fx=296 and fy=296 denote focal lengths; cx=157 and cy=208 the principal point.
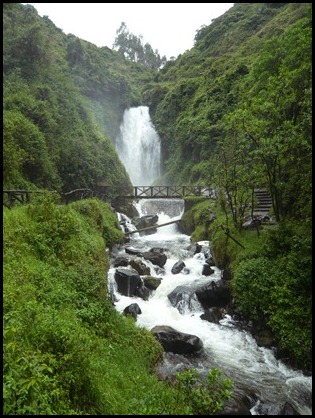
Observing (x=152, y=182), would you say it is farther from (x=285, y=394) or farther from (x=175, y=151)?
(x=285, y=394)

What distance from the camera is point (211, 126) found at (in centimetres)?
3472

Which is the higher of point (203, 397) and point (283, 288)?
point (283, 288)

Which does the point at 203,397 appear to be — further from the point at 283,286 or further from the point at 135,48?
the point at 135,48

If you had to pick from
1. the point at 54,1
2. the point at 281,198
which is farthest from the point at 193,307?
the point at 54,1

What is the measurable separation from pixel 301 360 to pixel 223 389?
5041 mm

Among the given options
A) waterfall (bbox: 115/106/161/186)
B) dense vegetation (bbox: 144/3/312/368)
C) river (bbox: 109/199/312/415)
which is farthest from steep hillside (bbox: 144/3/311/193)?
river (bbox: 109/199/312/415)

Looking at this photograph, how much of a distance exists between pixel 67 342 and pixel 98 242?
8.75 m

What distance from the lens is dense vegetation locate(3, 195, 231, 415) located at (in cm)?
447

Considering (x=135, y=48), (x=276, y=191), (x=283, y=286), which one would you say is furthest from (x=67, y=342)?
(x=135, y=48)

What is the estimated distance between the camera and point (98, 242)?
13977 millimetres

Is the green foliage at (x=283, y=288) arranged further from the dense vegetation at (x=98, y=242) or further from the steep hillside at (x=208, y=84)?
the steep hillside at (x=208, y=84)

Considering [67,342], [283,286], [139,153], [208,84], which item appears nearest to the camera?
[67,342]

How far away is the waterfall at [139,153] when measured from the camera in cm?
4731

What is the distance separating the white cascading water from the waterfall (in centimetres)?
3219
